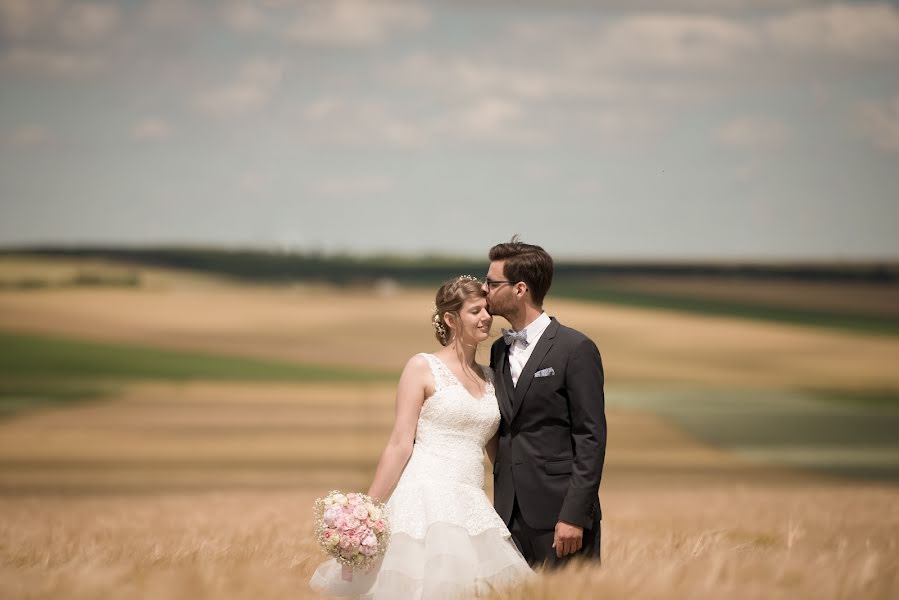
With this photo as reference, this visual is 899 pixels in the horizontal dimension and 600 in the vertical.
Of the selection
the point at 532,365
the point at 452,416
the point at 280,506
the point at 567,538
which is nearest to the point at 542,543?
the point at 567,538

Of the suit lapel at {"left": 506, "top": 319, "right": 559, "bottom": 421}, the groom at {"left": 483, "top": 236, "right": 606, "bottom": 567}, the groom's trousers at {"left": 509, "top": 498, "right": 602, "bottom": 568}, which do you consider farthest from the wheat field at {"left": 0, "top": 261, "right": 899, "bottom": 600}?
the suit lapel at {"left": 506, "top": 319, "right": 559, "bottom": 421}

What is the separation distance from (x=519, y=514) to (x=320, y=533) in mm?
859

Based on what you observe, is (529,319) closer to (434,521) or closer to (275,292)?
(434,521)

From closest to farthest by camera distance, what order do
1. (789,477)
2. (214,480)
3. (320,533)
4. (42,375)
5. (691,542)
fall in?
(320,533) → (691,542) → (214,480) → (789,477) → (42,375)

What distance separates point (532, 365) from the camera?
429 cm

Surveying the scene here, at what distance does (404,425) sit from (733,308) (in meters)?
12.6

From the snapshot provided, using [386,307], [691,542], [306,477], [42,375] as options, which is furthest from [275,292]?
[691,542]

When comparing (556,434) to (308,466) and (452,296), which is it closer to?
(452,296)

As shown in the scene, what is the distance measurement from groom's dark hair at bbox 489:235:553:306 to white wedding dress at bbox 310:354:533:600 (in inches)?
20.4

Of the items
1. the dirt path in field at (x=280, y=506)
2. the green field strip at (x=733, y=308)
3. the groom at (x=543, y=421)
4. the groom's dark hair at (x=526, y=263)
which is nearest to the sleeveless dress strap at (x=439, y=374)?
the groom at (x=543, y=421)

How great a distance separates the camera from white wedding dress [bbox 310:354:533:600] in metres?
4.18

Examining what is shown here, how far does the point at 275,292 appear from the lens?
1564cm

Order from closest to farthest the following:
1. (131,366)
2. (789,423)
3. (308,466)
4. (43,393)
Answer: (308,466) < (789,423) < (43,393) < (131,366)

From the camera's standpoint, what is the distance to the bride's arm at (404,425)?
434 centimetres
